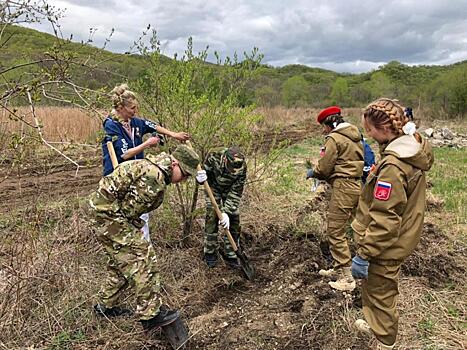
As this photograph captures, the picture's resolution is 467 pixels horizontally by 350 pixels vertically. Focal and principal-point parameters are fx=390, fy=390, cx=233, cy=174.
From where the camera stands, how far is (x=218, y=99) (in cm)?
443

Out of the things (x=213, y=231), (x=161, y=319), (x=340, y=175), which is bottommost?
(x=161, y=319)

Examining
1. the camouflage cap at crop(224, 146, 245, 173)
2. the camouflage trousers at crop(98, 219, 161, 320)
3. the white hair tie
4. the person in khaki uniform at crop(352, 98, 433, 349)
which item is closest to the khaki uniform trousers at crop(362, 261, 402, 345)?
the person in khaki uniform at crop(352, 98, 433, 349)

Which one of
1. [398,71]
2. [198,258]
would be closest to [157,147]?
[198,258]

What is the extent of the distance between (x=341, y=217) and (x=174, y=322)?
Result: 2.05 m

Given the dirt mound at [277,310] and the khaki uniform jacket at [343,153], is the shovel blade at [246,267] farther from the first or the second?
the khaki uniform jacket at [343,153]

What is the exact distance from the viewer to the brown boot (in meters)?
3.93

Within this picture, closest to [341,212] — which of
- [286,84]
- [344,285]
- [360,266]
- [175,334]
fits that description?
[344,285]

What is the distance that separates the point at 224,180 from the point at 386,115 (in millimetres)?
2050

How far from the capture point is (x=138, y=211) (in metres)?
2.90

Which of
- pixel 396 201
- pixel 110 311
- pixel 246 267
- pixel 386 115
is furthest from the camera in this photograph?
pixel 246 267

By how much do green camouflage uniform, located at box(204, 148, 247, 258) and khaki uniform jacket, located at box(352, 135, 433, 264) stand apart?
1.81 metres

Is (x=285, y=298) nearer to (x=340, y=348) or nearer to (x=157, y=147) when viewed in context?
(x=340, y=348)

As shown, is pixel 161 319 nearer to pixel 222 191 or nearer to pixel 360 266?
pixel 360 266

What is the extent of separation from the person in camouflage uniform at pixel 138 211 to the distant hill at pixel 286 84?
691 mm
